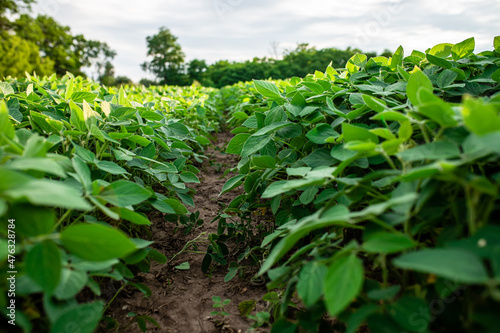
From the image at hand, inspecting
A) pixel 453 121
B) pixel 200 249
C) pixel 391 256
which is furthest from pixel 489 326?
pixel 200 249

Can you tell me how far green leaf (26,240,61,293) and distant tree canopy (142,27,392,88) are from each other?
27.8 metres

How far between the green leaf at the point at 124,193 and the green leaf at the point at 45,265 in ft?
0.82

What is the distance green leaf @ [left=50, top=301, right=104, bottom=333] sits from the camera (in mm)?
696

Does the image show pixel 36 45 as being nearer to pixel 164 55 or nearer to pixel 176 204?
pixel 164 55

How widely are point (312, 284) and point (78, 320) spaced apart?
1.85 feet

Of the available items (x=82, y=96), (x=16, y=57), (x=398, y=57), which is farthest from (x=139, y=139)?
(x=16, y=57)

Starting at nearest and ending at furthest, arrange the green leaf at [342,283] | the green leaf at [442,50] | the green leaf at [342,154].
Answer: the green leaf at [342,283], the green leaf at [342,154], the green leaf at [442,50]

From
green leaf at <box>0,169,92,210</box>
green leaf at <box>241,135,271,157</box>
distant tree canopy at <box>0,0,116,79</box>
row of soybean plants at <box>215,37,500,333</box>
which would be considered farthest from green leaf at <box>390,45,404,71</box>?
distant tree canopy at <box>0,0,116,79</box>

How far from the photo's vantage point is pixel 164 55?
48094mm

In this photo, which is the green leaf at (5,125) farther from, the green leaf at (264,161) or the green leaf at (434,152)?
the green leaf at (434,152)

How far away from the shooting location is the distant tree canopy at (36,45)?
24969mm

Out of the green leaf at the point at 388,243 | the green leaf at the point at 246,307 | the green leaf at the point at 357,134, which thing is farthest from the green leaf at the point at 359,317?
the green leaf at the point at 246,307

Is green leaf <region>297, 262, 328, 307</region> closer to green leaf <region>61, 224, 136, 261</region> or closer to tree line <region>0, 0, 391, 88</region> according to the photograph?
green leaf <region>61, 224, 136, 261</region>

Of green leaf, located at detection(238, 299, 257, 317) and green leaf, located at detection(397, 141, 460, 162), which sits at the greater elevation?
green leaf, located at detection(397, 141, 460, 162)
